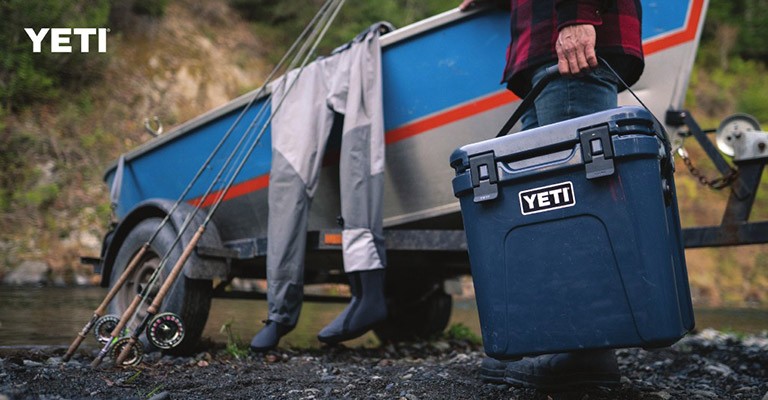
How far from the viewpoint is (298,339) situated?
4625mm

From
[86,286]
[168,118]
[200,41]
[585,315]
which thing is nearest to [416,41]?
[585,315]

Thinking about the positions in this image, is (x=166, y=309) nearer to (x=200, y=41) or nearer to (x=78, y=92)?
(x=78, y=92)

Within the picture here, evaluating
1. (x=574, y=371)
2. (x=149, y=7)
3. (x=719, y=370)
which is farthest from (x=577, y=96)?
(x=149, y=7)

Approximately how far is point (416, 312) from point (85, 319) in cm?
259

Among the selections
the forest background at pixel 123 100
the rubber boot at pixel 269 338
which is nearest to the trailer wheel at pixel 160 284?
the rubber boot at pixel 269 338

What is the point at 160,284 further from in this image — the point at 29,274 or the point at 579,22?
the point at 29,274

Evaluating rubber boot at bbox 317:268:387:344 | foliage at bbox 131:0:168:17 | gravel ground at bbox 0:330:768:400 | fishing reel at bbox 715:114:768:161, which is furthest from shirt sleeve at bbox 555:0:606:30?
foliage at bbox 131:0:168:17

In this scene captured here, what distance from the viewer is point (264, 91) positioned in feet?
11.8

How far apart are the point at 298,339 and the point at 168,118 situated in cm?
1069

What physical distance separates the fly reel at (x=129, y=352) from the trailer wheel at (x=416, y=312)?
2.28 metres

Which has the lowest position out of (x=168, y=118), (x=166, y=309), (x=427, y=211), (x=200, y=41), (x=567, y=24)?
(x=166, y=309)

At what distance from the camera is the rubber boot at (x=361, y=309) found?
2.99 meters

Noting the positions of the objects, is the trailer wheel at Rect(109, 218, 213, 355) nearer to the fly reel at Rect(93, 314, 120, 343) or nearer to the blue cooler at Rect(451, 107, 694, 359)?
the fly reel at Rect(93, 314, 120, 343)

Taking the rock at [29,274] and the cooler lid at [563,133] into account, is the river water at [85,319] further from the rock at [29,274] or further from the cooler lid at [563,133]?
the cooler lid at [563,133]
